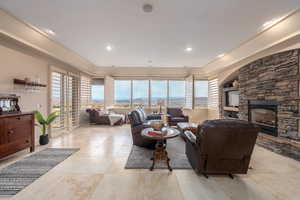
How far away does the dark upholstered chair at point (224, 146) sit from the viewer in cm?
205

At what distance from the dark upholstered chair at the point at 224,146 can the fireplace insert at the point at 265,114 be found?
2048mm

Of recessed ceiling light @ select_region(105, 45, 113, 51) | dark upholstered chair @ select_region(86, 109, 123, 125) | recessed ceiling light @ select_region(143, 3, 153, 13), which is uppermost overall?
recessed ceiling light @ select_region(105, 45, 113, 51)

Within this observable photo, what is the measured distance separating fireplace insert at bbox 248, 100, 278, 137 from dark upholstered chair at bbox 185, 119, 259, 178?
2.05 meters

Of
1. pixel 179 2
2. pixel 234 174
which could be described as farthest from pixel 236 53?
pixel 234 174

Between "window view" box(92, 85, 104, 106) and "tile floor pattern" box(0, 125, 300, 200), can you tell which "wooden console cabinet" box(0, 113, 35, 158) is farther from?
"window view" box(92, 85, 104, 106)

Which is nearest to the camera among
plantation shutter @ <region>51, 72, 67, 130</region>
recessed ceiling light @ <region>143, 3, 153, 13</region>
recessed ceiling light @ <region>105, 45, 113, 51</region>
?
recessed ceiling light @ <region>143, 3, 153, 13</region>

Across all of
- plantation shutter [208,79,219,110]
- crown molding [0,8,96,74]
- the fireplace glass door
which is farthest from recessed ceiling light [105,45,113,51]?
plantation shutter [208,79,219,110]

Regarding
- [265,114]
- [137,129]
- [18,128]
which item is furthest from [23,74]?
[265,114]

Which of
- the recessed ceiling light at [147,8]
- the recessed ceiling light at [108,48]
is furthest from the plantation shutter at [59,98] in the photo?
the recessed ceiling light at [147,8]

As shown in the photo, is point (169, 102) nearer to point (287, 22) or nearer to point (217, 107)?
point (217, 107)

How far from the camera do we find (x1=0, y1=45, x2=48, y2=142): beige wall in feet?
10.1

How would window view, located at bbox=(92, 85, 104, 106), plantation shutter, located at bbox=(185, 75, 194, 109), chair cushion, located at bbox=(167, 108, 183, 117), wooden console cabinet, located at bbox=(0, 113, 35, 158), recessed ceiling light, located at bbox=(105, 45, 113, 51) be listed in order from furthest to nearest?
window view, located at bbox=(92, 85, 104, 106) → plantation shutter, located at bbox=(185, 75, 194, 109) → chair cushion, located at bbox=(167, 108, 183, 117) → recessed ceiling light, located at bbox=(105, 45, 113, 51) → wooden console cabinet, located at bbox=(0, 113, 35, 158)

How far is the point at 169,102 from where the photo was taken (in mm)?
7770

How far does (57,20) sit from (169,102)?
235 inches
